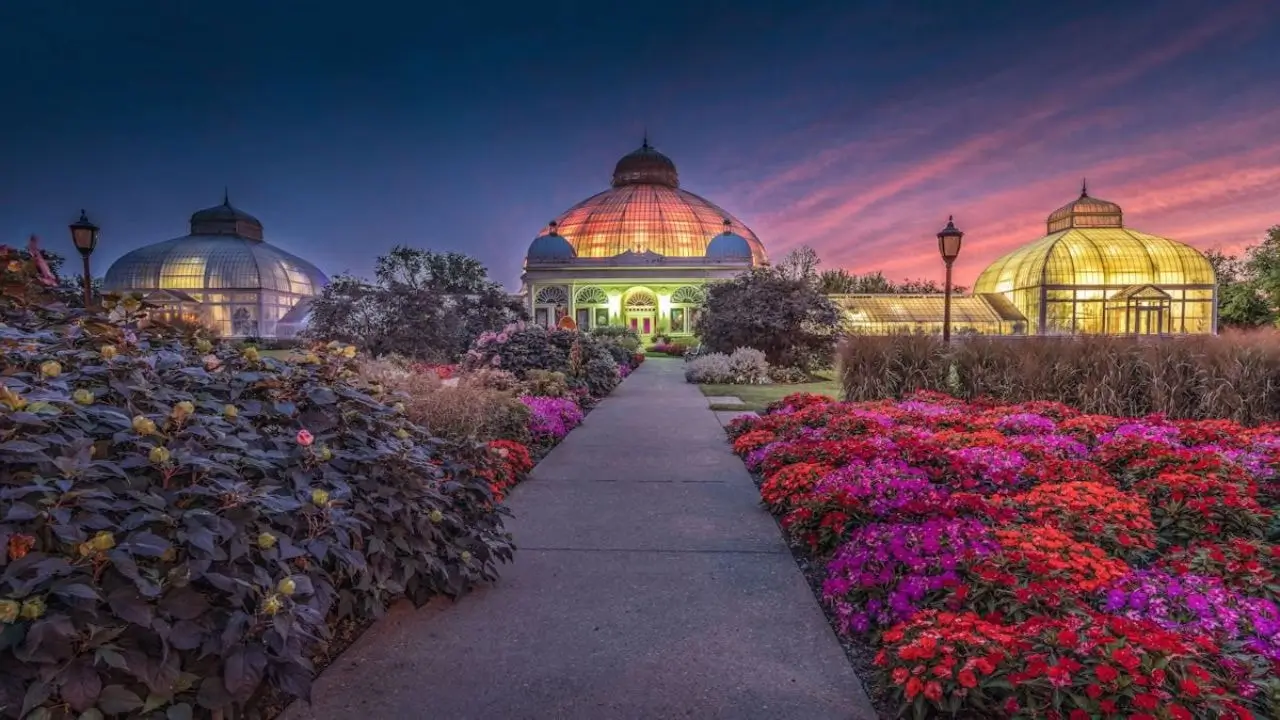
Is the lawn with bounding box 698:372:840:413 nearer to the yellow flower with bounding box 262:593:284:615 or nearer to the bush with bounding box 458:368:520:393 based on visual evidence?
the bush with bounding box 458:368:520:393

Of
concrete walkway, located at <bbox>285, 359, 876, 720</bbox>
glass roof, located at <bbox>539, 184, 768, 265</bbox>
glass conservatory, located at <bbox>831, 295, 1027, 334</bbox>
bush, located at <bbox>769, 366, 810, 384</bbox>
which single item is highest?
glass roof, located at <bbox>539, 184, 768, 265</bbox>

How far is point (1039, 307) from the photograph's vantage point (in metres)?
40.0

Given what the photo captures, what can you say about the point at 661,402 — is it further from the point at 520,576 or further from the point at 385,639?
the point at 385,639

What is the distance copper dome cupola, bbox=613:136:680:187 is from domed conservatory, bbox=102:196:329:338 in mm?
32684

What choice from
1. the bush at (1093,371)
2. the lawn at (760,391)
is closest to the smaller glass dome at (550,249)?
the lawn at (760,391)

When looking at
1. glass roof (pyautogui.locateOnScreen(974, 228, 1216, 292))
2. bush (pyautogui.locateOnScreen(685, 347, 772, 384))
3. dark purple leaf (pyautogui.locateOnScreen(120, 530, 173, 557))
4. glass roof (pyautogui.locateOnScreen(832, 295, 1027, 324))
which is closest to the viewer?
dark purple leaf (pyautogui.locateOnScreen(120, 530, 173, 557))

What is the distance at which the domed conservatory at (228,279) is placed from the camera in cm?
6294

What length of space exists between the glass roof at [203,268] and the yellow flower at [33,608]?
7124 centimetres

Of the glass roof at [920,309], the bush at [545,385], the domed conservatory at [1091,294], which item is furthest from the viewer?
the domed conservatory at [1091,294]

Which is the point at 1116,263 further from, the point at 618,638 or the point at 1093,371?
the point at 618,638

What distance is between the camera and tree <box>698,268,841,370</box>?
890 inches

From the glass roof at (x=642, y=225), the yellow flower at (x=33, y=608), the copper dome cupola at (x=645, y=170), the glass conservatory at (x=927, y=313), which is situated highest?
the copper dome cupola at (x=645, y=170)

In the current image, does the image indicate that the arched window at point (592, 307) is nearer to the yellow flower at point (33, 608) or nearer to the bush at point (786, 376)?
the bush at point (786, 376)

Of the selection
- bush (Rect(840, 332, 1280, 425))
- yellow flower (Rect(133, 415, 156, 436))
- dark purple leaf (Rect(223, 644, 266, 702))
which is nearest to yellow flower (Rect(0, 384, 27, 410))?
yellow flower (Rect(133, 415, 156, 436))
